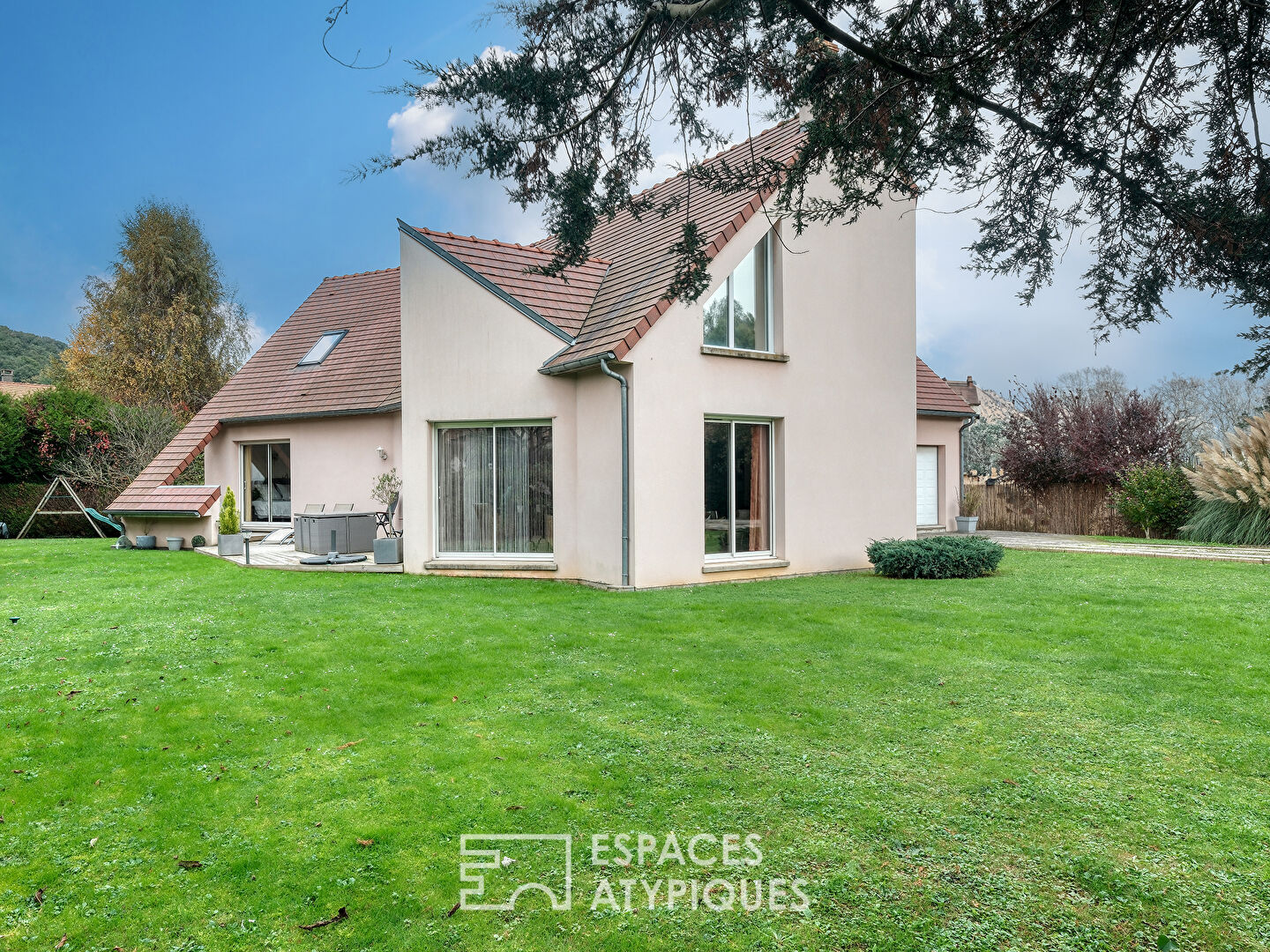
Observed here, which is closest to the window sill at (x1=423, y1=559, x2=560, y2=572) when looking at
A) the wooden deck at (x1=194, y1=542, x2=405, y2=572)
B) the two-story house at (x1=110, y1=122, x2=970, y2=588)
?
the two-story house at (x1=110, y1=122, x2=970, y2=588)

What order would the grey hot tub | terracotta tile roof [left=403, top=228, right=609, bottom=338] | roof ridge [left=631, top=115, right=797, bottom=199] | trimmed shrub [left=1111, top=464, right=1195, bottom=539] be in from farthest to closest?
1. trimmed shrub [left=1111, top=464, right=1195, bottom=539]
2. the grey hot tub
3. terracotta tile roof [left=403, top=228, right=609, bottom=338]
4. roof ridge [left=631, top=115, right=797, bottom=199]

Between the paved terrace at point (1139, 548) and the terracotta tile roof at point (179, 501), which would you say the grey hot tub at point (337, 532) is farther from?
the paved terrace at point (1139, 548)

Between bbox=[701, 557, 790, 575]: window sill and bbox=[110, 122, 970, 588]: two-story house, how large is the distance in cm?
3

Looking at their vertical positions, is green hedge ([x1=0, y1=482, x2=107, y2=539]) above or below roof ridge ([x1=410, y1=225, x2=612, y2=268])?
below

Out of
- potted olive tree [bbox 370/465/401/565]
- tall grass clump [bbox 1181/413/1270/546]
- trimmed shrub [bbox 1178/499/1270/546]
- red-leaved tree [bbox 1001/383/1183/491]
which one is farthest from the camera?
red-leaved tree [bbox 1001/383/1183/491]

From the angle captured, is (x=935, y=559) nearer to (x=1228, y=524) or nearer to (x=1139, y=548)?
(x=1139, y=548)

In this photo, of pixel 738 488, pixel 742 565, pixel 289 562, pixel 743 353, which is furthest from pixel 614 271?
pixel 289 562

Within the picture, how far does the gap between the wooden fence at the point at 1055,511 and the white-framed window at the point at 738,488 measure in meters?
13.5

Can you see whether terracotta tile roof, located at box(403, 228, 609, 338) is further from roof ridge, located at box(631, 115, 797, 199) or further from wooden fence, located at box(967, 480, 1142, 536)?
wooden fence, located at box(967, 480, 1142, 536)

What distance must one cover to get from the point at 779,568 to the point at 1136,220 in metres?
7.73

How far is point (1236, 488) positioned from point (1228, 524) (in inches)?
38.1

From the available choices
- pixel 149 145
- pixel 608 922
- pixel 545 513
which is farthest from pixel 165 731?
pixel 149 145

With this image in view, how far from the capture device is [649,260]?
43.4 ft

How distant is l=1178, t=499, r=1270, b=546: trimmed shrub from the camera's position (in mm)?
17109
